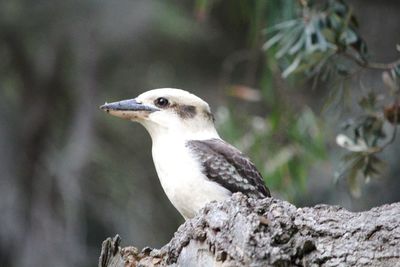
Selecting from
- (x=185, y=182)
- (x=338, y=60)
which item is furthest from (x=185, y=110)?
(x=338, y=60)

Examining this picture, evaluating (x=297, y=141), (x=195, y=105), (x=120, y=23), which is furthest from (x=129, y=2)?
(x=195, y=105)

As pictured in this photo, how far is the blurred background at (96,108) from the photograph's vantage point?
1159 centimetres

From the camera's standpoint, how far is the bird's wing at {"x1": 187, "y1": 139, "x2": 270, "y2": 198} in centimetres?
534

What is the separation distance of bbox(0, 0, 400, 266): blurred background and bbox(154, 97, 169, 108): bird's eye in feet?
14.8

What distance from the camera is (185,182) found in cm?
522

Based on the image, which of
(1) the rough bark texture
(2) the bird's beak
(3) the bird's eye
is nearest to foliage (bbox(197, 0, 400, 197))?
(3) the bird's eye

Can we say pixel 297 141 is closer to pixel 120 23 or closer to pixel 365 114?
pixel 365 114

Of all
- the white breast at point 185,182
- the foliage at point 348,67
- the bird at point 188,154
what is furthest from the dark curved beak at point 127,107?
the foliage at point 348,67

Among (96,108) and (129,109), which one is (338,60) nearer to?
(129,109)

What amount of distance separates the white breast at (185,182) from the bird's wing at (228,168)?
4 cm

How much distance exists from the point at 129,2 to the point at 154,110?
7.80 m

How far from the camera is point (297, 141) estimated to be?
8133mm

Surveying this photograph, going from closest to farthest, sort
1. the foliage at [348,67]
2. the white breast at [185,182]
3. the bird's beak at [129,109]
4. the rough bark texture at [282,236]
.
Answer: the rough bark texture at [282,236], the white breast at [185,182], the bird's beak at [129,109], the foliage at [348,67]

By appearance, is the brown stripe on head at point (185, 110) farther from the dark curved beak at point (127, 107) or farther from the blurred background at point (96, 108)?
the blurred background at point (96, 108)
